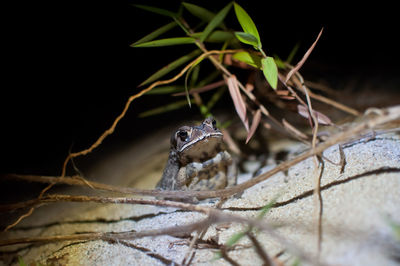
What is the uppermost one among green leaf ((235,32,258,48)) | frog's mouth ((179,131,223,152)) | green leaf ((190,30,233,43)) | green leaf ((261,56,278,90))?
green leaf ((190,30,233,43))

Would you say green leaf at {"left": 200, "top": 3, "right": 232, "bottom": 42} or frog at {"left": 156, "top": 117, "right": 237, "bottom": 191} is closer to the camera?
green leaf at {"left": 200, "top": 3, "right": 232, "bottom": 42}

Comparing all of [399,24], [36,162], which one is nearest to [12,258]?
[36,162]

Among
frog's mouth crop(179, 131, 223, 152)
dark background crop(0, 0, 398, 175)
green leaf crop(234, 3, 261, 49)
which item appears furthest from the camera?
dark background crop(0, 0, 398, 175)

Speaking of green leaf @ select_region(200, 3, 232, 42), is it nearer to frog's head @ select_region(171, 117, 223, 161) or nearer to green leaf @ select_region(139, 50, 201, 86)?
green leaf @ select_region(139, 50, 201, 86)

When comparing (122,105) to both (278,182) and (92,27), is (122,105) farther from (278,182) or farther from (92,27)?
(278,182)

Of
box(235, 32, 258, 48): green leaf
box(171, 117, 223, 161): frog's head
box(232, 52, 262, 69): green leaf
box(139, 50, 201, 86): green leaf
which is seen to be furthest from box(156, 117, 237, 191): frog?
box(235, 32, 258, 48): green leaf

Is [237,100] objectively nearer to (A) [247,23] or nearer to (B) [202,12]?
(A) [247,23]

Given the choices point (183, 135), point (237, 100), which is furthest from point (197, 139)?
point (237, 100)
